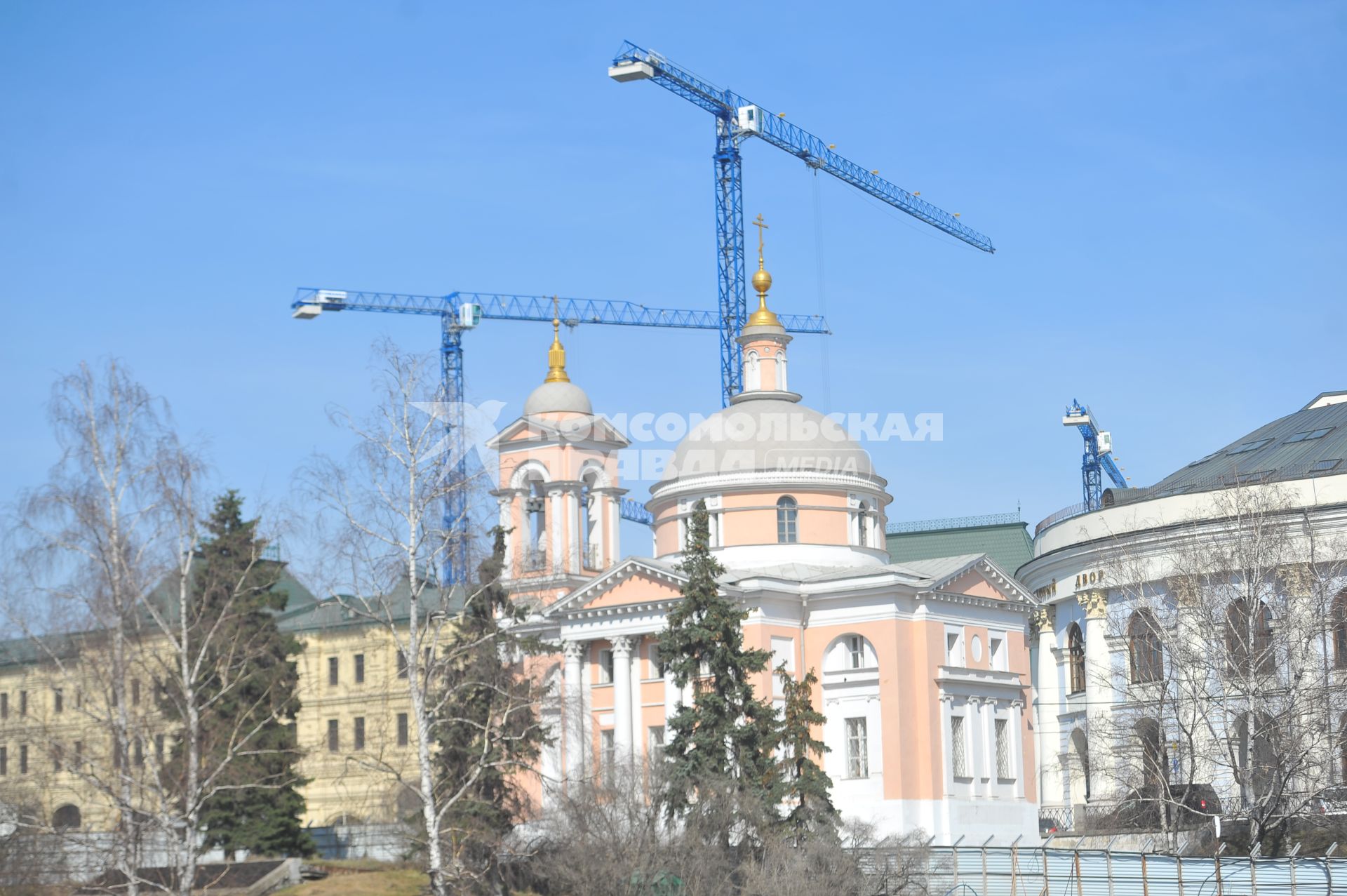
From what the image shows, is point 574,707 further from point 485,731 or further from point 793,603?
point 485,731

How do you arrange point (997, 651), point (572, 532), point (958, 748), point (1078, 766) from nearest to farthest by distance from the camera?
point (958, 748) → point (997, 651) → point (1078, 766) → point (572, 532)

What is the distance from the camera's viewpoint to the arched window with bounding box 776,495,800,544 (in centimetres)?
6216

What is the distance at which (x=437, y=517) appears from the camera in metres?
40.4

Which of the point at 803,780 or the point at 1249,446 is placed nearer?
the point at 803,780

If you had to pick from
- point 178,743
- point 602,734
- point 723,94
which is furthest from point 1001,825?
point 723,94

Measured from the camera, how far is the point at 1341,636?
54.2m

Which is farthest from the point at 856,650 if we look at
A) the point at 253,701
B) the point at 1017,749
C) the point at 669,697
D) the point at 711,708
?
the point at 253,701

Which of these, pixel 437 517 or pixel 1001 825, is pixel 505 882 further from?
pixel 1001 825

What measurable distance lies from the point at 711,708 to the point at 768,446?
20.7m

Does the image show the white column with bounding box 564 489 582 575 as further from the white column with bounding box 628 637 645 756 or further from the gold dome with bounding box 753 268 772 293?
the gold dome with bounding box 753 268 772 293

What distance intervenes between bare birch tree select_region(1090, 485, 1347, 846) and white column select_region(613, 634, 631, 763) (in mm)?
13413

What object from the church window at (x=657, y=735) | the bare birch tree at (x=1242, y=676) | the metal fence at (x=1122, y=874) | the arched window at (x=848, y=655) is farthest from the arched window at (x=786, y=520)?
the metal fence at (x=1122, y=874)

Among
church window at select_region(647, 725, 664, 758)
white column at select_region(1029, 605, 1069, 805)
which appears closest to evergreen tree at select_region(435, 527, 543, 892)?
church window at select_region(647, 725, 664, 758)

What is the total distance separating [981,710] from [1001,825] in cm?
336
